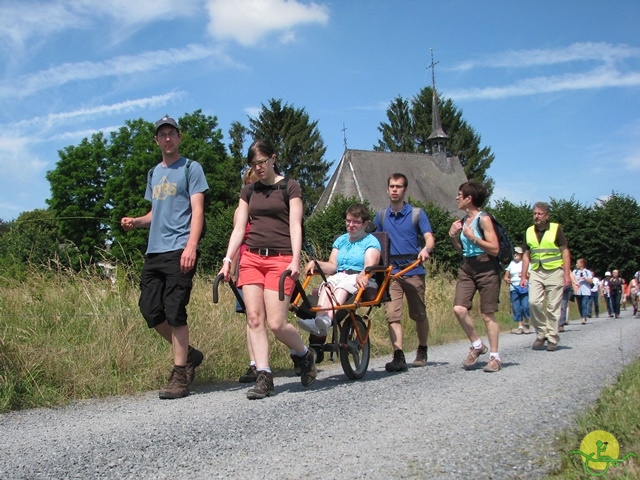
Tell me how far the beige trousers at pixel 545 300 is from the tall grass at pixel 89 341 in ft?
11.7

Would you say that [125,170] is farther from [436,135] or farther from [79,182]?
[436,135]

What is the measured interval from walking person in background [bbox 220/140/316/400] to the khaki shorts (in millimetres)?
2179

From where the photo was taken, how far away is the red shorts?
19.7ft

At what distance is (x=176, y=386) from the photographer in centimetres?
600

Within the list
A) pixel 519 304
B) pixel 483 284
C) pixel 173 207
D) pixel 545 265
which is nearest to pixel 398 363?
pixel 483 284

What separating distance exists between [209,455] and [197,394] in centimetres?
247

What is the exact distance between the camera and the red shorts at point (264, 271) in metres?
5.99

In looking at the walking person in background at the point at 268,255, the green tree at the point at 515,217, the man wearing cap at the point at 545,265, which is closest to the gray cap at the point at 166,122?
the walking person in background at the point at 268,255

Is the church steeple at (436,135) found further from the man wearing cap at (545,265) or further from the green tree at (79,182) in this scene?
the man wearing cap at (545,265)

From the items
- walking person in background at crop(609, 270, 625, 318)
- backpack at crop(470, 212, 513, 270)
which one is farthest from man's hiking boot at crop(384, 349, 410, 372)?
walking person in background at crop(609, 270, 625, 318)

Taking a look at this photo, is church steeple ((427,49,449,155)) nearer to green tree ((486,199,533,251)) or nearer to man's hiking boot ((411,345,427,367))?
green tree ((486,199,533,251))

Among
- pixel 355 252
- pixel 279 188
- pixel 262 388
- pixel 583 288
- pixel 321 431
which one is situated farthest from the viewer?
pixel 583 288

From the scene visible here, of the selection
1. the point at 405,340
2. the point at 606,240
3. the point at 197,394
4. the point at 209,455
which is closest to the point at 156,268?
the point at 197,394

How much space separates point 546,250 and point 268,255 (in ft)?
17.7
